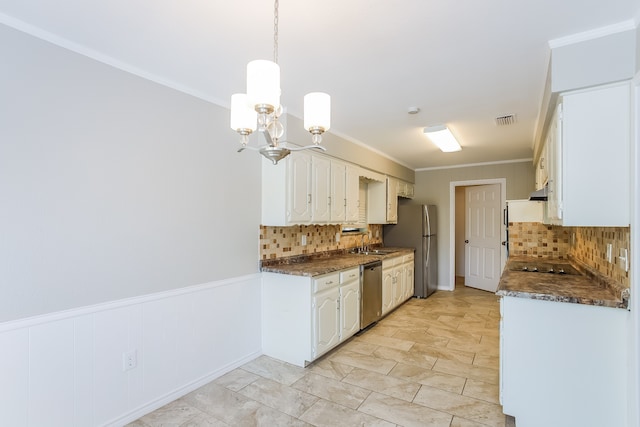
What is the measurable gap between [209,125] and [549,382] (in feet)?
10.1

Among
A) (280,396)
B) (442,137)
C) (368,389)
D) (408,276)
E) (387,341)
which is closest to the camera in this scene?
(280,396)

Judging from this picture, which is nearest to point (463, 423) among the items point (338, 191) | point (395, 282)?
point (338, 191)

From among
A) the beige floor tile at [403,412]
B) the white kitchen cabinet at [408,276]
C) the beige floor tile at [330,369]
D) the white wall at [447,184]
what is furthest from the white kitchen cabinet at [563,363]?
the white wall at [447,184]

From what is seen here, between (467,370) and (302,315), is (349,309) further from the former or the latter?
(467,370)

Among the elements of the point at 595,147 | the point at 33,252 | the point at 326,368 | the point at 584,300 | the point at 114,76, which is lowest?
the point at 326,368

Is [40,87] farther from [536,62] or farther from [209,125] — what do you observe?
[536,62]

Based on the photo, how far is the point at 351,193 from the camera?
167 inches

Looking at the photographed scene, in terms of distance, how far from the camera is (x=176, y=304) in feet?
8.34

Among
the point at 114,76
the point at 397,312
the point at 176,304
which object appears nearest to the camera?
the point at 114,76

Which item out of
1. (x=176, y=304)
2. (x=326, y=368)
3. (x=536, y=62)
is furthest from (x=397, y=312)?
(x=536, y=62)

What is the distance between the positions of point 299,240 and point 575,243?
3001 mm

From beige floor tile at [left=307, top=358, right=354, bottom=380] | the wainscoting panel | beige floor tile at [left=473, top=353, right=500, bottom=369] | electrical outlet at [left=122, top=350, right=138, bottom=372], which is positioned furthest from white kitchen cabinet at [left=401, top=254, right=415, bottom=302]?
electrical outlet at [left=122, top=350, right=138, bottom=372]

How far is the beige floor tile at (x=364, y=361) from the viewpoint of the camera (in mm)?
3018

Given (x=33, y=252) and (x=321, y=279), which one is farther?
(x=321, y=279)
